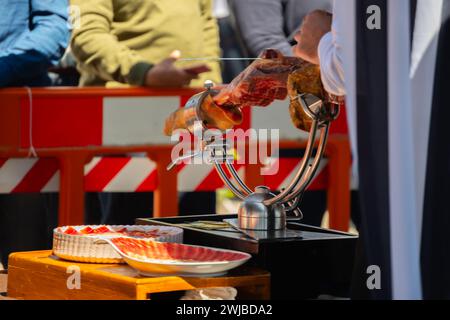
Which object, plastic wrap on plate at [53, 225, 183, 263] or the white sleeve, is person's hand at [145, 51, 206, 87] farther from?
the white sleeve

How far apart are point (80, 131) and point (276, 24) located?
3.31ft

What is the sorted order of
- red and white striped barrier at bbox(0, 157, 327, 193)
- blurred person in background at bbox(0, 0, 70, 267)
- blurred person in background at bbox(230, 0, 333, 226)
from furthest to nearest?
blurred person in background at bbox(230, 0, 333, 226)
red and white striped barrier at bbox(0, 157, 327, 193)
blurred person in background at bbox(0, 0, 70, 267)

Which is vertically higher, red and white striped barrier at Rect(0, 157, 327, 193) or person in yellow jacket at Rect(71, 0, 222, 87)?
person in yellow jacket at Rect(71, 0, 222, 87)

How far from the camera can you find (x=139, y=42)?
4340 mm

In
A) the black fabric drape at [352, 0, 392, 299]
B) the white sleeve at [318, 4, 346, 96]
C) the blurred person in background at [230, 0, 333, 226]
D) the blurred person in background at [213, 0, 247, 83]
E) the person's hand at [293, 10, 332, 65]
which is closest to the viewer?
the black fabric drape at [352, 0, 392, 299]

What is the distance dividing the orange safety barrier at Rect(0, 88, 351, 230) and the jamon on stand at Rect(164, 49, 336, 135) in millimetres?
1822

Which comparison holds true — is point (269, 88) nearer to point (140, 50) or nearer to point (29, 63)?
point (29, 63)

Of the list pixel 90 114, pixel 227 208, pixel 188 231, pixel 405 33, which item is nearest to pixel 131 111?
pixel 90 114

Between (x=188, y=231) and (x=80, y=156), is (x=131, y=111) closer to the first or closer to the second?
(x=80, y=156)

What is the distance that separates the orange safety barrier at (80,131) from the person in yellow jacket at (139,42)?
9 centimetres

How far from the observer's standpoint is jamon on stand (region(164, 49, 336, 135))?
2109 mm

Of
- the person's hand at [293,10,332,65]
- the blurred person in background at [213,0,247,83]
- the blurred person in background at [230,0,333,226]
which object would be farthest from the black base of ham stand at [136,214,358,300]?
the blurred person in background at [213,0,247,83]

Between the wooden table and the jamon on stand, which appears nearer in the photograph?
the wooden table

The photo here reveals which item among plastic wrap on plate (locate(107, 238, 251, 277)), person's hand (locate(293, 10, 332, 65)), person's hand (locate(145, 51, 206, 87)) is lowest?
plastic wrap on plate (locate(107, 238, 251, 277))
